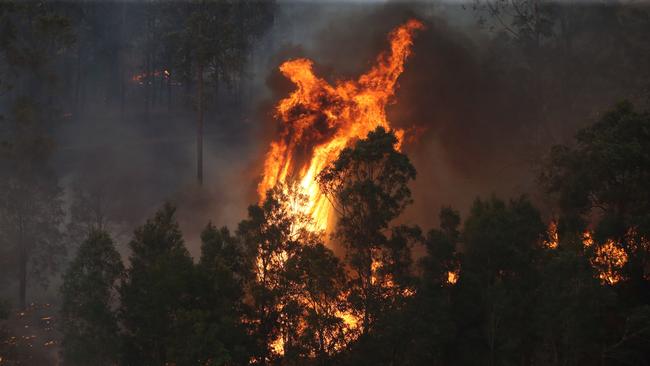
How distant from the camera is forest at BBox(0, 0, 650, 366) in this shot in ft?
79.6

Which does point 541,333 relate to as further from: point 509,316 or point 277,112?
point 277,112

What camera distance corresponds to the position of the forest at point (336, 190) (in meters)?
24.3

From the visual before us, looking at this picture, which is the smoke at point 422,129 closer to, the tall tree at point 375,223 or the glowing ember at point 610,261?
the glowing ember at point 610,261

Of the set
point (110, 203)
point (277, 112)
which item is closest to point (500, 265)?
point (277, 112)

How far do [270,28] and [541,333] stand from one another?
72.9 metres

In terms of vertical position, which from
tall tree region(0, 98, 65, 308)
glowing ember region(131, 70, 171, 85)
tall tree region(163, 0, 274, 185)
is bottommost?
tall tree region(0, 98, 65, 308)

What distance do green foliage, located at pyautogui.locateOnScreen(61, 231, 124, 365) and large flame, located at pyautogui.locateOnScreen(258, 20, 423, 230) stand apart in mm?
17716

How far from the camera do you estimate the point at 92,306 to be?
87.6 feet

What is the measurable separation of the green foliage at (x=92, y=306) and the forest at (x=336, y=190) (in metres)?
0.10

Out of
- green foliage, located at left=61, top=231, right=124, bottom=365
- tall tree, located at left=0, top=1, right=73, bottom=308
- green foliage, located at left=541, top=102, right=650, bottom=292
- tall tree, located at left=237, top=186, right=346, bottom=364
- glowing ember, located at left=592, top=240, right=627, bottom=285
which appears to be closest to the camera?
tall tree, located at left=237, top=186, right=346, bottom=364

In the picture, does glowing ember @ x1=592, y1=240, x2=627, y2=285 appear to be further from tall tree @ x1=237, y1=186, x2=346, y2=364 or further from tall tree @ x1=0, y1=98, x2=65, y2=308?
tall tree @ x1=0, y1=98, x2=65, y2=308

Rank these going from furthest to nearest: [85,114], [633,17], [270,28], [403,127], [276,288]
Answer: [270,28] → [85,114] → [633,17] → [403,127] → [276,288]

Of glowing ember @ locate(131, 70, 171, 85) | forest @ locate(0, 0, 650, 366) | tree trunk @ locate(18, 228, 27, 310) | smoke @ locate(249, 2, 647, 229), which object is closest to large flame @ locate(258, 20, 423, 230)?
forest @ locate(0, 0, 650, 366)

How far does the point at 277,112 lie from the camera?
45.9 m
